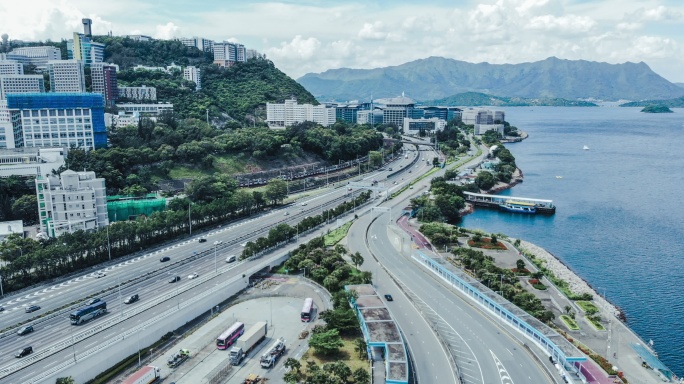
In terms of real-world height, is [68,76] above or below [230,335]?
above

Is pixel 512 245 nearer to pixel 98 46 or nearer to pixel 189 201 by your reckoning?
pixel 189 201

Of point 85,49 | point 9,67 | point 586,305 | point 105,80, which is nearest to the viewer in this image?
point 586,305

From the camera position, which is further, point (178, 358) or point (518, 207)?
point (518, 207)

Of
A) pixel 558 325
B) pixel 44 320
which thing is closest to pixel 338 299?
pixel 558 325

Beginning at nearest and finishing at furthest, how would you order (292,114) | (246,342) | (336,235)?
(246,342), (336,235), (292,114)

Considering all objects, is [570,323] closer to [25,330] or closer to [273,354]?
[273,354]

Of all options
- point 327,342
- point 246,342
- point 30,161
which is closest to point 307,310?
point 327,342

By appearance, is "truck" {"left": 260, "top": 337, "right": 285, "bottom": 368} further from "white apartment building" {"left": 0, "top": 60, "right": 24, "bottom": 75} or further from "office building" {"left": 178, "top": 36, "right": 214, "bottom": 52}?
"office building" {"left": 178, "top": 36, "right": 214, "bottom": 52}

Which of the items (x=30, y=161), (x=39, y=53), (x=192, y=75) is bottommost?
(x=30, y=161)
